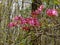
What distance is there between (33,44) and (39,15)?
905 millimetres

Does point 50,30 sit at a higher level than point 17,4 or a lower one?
lower

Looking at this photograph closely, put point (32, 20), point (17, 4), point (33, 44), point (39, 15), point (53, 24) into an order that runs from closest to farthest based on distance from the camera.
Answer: point (32, 20) < point (53, 24) < point (39, 15) < point (33, 44) < point (17, 4)

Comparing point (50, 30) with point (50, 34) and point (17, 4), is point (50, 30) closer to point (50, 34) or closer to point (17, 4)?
point (50, 34)

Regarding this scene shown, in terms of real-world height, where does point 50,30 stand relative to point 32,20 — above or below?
below

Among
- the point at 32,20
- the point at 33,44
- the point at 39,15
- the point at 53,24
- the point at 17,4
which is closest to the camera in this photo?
the point at 32,20

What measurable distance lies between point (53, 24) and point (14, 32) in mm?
1310

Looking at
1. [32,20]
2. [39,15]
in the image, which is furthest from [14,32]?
[32,20]

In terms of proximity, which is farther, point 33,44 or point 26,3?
point 26,3

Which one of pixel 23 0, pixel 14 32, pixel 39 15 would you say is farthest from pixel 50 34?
pixel 23 0

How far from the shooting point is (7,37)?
3.66 m

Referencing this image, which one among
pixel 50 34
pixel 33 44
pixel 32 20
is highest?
pixel 32 20

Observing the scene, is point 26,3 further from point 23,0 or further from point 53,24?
point 53,24

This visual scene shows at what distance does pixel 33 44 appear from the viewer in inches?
136

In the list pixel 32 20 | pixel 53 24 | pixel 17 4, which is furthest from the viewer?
pixel 17 4
